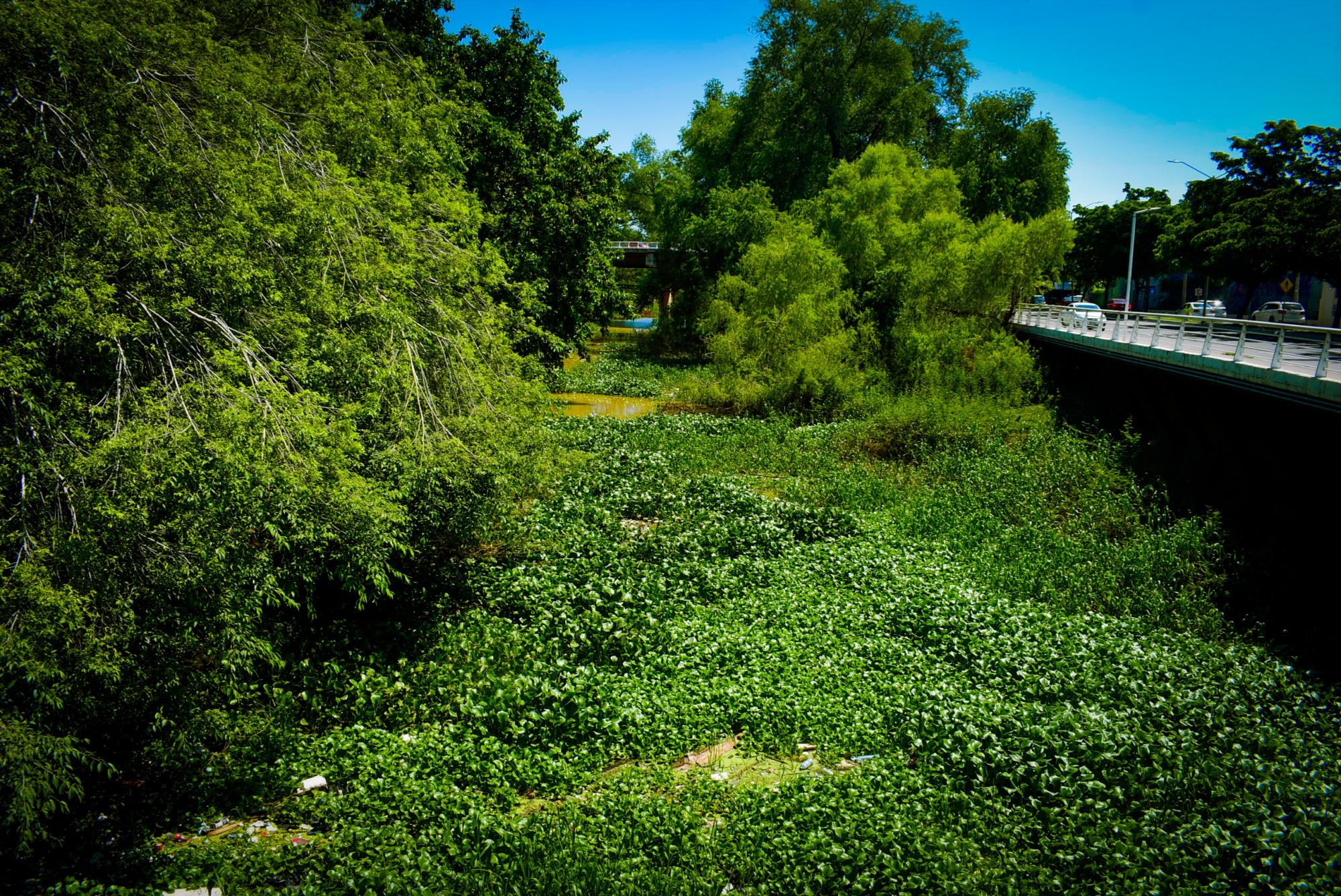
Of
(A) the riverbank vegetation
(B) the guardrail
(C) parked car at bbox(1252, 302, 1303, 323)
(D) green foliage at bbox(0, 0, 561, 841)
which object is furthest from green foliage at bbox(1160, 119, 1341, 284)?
(D) green foliage at bbox(0, 0, 561, 841)

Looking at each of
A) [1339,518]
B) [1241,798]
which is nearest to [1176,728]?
[1241,798]

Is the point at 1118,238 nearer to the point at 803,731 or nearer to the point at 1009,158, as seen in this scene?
the point at 1009,158

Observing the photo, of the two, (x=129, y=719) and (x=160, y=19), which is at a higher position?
(x=160, y=19)

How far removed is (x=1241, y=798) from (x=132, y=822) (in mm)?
9838

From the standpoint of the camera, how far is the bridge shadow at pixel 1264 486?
12508 millimetres

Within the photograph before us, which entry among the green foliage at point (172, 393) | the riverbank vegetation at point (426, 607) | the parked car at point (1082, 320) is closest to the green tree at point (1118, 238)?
the parked car at point (1082, 320)

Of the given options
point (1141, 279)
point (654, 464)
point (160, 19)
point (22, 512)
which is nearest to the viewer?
point (22, 512)

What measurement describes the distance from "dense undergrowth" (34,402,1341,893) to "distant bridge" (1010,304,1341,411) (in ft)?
9.76

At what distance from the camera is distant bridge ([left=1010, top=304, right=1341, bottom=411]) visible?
14.3m

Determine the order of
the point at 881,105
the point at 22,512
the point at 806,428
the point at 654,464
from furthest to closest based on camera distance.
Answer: the point at 881,105, the point at 806,428, the point at 654,464, the point at 22,512

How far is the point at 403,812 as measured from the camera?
7.32 m

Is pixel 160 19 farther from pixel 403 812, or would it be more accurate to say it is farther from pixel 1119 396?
pixel 1119 396

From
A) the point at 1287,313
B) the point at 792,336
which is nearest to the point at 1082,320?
the point at 792,336

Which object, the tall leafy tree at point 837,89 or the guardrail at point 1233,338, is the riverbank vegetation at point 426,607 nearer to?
the guardrail at point 1233,338
